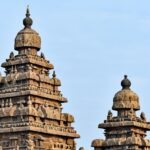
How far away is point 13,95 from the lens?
346 ft

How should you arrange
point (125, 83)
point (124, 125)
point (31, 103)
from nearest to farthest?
point (31, 103) → point (124, 125) → point (125, 83)

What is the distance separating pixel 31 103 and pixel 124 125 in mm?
19962

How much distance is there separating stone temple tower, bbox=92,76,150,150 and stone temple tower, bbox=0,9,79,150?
40.4ft

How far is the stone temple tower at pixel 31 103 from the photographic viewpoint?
103m

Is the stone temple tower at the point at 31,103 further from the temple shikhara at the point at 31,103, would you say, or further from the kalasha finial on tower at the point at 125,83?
the kalasha finial on tower at the point at 125,83

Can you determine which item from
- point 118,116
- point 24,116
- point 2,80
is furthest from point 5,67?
point 118,116

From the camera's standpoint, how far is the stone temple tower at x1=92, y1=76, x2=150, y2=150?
119 meters

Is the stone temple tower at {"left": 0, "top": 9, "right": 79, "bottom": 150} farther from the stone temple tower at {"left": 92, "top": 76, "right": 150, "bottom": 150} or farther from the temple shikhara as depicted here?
the stone temple tower at {"left": 92, "top": 76, "right": 150, "bottom": 150}

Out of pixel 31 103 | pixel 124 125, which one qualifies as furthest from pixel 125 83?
pixel 31 103

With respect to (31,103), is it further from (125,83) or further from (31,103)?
(125,83)

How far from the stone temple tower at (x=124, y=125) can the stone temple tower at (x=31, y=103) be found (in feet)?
40.4

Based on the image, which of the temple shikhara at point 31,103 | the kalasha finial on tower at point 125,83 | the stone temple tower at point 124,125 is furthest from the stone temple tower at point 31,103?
the kalasha finial on tower at point 125,83

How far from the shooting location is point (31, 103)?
4099 inches

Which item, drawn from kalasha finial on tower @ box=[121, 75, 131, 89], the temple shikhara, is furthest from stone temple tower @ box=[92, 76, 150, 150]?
the temple shikhara
